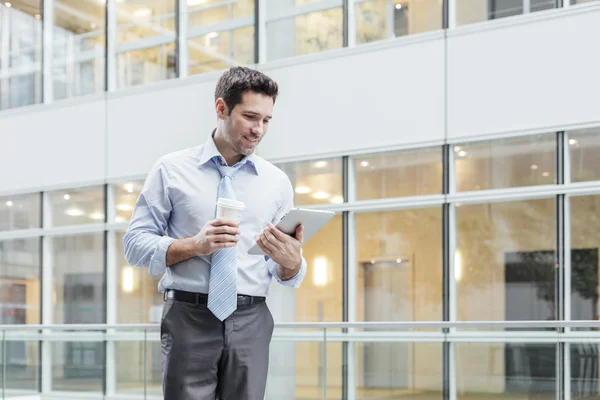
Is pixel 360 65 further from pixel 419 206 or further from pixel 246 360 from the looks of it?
pixel 246 360

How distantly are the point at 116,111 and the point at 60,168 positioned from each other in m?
1.40

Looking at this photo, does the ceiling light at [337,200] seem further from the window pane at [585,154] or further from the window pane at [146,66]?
the window pane at [146,66]

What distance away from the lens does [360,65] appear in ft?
36.7

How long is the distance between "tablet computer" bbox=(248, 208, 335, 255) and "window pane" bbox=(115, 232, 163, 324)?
34.3ft

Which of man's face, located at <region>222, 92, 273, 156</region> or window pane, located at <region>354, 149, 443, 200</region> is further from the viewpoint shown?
window pane, located at <region>354, 149, 443, 200</region>

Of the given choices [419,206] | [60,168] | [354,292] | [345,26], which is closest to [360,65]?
[345,26]

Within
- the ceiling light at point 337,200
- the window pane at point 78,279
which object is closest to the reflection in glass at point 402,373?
the ceiling light at point 337,200

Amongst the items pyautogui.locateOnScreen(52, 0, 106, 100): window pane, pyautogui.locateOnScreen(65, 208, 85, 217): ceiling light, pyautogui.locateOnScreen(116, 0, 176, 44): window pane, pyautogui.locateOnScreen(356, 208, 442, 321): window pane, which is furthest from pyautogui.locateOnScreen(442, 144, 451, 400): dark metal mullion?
pyautogui.locateOnScreen(65, 208, 85, 217): ceiling light

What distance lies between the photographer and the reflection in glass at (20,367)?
10.1m

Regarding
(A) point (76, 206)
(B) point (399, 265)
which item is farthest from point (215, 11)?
(B) point (399, 265)

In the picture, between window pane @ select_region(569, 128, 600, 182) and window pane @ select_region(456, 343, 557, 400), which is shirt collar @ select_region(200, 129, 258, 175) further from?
window pane @ select_region(569, 128, 600, 182)

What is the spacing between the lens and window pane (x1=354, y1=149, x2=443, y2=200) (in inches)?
422

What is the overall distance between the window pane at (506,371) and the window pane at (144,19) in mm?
7469

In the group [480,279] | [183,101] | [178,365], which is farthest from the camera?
[183,101]
